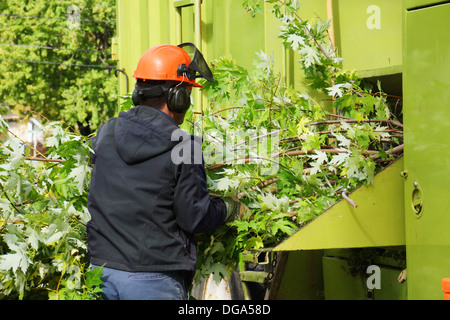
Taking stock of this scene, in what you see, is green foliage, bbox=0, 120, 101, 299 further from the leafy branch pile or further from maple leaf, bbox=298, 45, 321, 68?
maple leaf, bbox=298, 45, 321, 68

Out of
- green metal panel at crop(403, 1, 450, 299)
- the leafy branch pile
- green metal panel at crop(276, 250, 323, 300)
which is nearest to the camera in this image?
green metal panel at crop(403, 1, 450, 299)

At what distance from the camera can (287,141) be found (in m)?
3.63

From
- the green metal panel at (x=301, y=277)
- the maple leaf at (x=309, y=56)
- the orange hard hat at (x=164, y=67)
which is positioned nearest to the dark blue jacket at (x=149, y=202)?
the orange hard hat at (x=164, y=67)

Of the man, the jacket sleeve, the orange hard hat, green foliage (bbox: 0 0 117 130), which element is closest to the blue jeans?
the man

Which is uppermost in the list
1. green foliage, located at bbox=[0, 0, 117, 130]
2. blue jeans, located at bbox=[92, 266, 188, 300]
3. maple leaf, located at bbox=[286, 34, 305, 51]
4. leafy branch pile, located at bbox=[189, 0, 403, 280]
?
green foliage, located at bbox=[0, 0, 117, 130]

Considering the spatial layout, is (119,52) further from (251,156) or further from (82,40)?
(82,40)

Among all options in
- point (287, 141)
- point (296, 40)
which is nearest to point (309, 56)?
point (296, 40)

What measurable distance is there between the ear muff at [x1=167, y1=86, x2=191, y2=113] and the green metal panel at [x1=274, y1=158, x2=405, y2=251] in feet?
2.79

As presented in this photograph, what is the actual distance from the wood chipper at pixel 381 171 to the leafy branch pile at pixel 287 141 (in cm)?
12

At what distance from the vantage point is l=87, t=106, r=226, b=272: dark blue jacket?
2779 mm

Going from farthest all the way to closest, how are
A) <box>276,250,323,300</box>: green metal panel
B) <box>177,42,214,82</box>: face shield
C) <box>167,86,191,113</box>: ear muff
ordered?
<box>276,250,323,300</box>: green metal panel → <box>177,42,214,82</box>: face shield → <box>167,86,191,113</box>: ear muff
